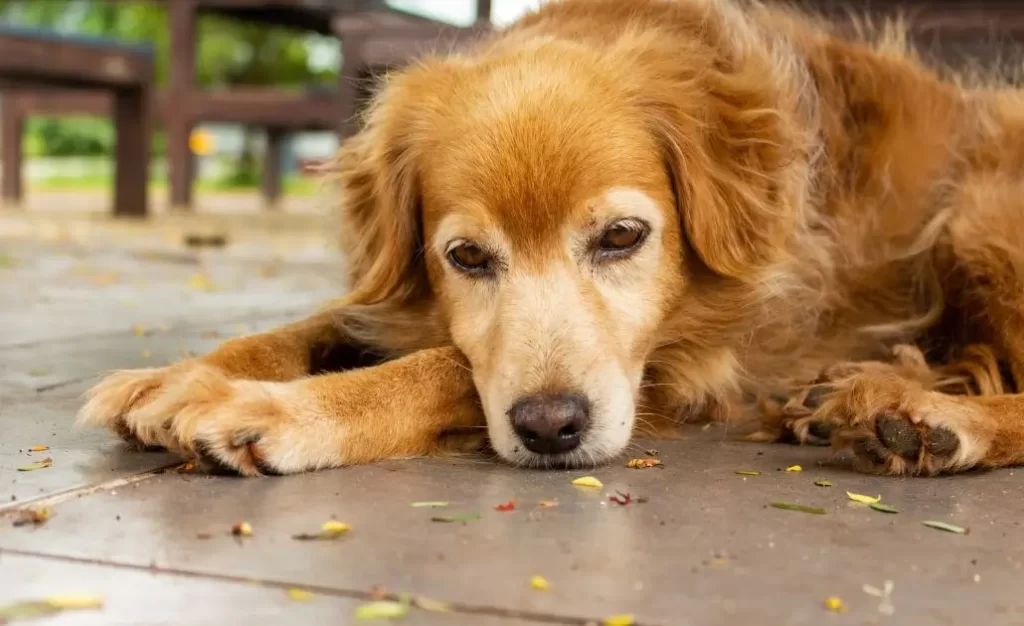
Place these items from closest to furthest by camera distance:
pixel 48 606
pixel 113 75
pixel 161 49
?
pixel 48 606 < pixel 113 75 < pixel 161 49

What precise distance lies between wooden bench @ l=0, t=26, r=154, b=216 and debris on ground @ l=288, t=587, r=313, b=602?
9333 mm

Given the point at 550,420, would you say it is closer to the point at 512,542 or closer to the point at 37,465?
the point at 512,542

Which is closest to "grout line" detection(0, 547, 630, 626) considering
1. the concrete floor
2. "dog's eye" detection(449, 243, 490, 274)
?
the concrete floor

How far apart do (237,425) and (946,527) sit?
54.6 inches

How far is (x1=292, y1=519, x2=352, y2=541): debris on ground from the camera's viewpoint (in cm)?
194

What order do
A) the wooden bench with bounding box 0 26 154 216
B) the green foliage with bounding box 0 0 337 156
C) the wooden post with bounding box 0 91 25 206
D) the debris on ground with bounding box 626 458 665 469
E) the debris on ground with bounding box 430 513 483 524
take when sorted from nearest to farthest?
1. the debris on ground with bounding box 430 513 483 524
2. the debris on ground with bounding box 626 458 665 469
3. the wooden bench with bounding box 0 26 154 216
4. the wooden post with bounding box 0 91 25 206
5. the green foliage with bounding box 0 0 337 156

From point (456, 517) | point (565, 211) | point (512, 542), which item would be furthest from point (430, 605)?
point (565, 211)

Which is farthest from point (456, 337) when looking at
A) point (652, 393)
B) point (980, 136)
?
point (980, 136)

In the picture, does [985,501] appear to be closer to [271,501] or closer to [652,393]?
[652,393]

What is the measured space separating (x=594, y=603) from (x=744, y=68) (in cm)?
214

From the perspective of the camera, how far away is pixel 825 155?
3479 millimetres

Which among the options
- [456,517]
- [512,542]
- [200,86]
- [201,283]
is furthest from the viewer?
[200,86]

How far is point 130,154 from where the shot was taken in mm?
12016

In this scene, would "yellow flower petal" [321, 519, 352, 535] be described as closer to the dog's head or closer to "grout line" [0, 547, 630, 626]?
"grout line" [0, 547, 630, 626]
